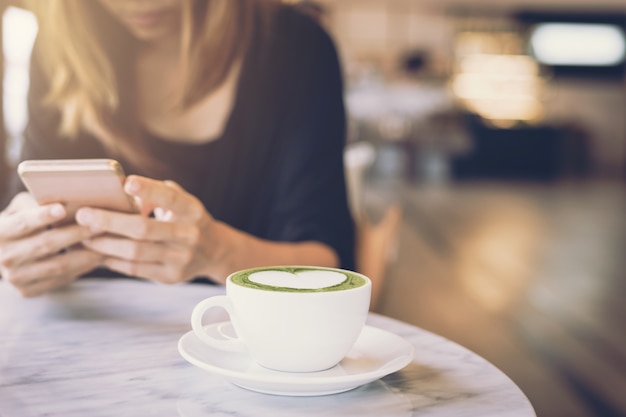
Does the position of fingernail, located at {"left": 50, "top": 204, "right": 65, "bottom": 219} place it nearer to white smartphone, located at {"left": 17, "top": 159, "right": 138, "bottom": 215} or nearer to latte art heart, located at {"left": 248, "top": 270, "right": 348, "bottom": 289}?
white smartphone, located at {"left": 17, "top": 159, "right": 138, "bottom": 215}

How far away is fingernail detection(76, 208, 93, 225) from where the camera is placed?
624 millimetres

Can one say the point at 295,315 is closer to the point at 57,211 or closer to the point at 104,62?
the point at 57,211

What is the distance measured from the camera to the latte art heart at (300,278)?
0.45 m

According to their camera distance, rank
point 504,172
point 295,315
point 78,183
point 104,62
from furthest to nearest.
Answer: point 504,172 < point 104,62 < point 78,183 < point 295,315

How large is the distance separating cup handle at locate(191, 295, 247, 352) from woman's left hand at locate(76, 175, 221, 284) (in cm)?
18

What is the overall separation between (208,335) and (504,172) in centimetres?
791

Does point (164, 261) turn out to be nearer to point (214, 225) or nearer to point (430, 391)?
point (214, 225)

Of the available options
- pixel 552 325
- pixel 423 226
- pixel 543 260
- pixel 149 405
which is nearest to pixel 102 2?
pixel 149 405

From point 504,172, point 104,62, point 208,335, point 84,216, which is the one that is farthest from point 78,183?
point 504,172

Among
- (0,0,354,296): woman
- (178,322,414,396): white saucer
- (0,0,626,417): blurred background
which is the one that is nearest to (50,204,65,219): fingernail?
(178,322,414,396): white saucer

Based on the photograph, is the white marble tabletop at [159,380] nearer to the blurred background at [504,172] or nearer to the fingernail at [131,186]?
the fingernail at [131,186]

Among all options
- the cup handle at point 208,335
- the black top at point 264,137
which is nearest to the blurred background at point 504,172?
the black top at point 264,137

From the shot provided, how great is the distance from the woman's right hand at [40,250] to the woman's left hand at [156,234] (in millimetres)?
19

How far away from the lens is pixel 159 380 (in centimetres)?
48
